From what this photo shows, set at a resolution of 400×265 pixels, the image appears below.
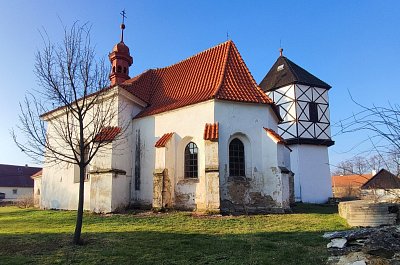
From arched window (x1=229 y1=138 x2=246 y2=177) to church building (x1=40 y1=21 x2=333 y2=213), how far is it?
0.05 m

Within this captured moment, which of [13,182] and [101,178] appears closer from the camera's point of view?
[101,178]

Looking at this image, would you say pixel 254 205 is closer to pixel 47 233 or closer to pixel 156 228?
pixel 156 228

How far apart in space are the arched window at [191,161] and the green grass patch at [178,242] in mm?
3025

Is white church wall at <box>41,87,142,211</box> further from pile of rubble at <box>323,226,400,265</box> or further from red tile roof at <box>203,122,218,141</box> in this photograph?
pile of rubble at <box>323,226,400,265</box>

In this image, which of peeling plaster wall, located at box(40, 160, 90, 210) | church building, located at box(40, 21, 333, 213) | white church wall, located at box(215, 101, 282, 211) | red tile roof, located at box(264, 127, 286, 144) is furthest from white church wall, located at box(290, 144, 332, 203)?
peeling plaster wall, located at box(40, 160, 90, 210)

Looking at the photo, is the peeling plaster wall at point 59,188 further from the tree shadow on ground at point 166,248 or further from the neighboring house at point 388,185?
the neighboring house at point 388,185

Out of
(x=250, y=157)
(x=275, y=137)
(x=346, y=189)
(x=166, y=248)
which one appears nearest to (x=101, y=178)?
(x=250, y=157)

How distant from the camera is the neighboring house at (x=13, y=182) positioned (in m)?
50.7

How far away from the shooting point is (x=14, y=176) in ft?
175

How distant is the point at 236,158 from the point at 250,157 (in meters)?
0.67

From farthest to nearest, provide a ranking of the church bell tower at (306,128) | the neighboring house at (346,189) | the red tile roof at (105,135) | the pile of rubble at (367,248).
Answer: the neighboring house at (346,189) < the church bell tower at (306,128) < the red tile roof at (105,135) < the pile of rubble at (367,248)

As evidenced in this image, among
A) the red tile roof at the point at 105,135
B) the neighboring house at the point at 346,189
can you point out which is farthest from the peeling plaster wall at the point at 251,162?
the neighboring house at the point at 346,189

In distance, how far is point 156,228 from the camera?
10844 millimetres

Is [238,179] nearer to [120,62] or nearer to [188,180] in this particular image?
[188,180]
